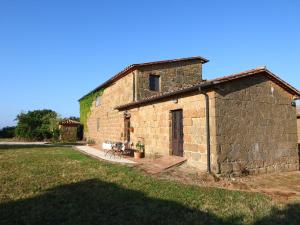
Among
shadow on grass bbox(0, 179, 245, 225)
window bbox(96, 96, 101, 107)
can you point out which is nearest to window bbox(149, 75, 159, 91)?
window bbox(96, 96, 101, 107)

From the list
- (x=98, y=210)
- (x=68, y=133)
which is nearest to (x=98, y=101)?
(x=68, y=133)

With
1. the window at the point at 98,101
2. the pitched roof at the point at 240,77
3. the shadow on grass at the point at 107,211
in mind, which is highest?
the window at the point at 98,101

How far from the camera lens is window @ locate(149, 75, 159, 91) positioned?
57.6ft

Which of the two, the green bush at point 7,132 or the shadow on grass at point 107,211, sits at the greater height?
the green bush at point 7,132

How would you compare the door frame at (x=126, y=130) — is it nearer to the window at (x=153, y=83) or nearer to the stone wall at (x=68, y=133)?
the window at (x=153, y=83)

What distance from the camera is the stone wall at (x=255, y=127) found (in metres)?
9.62

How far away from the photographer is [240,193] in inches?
287

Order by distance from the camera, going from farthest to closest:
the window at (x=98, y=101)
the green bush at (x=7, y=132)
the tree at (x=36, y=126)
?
the green bush at (x=7, y=132) → the tree at (x=36, y=126) → the window at (x=98, y=101)

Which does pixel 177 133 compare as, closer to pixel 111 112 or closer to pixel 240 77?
pixel 240 77

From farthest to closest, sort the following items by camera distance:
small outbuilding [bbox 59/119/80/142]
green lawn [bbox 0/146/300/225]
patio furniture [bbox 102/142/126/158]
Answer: small outbuilding [bbox 59/119/80/142] → patio furniture [bbox 102/142/126/158] → green lawn [bbox 0/146/300/225]

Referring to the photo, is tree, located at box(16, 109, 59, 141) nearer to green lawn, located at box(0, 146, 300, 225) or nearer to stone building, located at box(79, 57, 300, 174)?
stone building, located at box(79, 57, 300, 174)

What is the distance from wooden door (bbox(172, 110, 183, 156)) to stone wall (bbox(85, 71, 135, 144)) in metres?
5.66

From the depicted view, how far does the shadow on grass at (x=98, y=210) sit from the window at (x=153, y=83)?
1119 cm

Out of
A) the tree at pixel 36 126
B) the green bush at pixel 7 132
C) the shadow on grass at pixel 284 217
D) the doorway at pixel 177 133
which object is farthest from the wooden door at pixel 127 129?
the green bush at pixel 7 132
